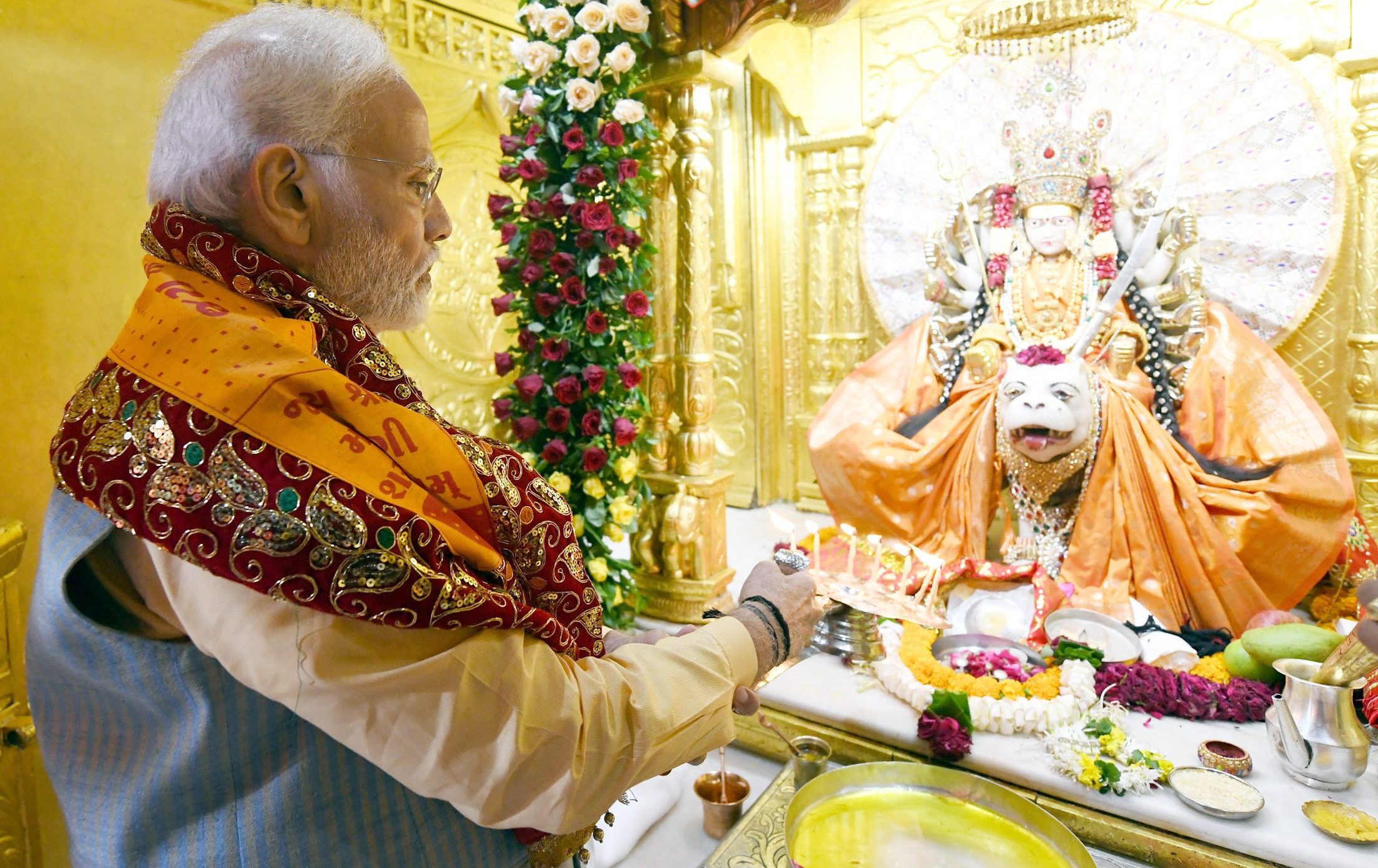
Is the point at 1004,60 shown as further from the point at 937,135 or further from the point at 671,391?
the point at 671,391

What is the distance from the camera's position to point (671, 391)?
3252 mm

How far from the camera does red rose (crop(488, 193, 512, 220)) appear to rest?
295 cm

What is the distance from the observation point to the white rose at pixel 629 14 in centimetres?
274

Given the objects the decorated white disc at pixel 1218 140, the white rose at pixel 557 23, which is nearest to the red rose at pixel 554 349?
the white rose at pixel 557 23

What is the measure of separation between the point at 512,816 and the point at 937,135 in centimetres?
469

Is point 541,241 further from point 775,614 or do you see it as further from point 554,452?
point 775,614

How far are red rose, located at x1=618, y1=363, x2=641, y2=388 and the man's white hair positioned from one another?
1.93 m

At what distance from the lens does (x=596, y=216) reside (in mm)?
2775

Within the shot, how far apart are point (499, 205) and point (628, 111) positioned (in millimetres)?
577

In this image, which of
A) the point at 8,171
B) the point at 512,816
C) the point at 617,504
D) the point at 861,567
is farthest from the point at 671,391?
the point at 512,816

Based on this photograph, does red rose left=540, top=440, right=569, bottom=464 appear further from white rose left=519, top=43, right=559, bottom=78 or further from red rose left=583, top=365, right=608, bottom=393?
white rose left=519, top=43, right=559, bottom=78

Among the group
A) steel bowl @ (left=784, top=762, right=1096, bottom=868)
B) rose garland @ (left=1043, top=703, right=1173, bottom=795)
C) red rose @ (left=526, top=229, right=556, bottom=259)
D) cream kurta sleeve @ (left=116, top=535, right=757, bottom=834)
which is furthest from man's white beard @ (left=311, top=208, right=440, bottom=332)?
rose garland @ (left=1043, top=703, right=1173, bottom=795)

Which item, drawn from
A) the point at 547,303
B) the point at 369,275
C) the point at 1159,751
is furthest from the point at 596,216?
the point at 1159,751

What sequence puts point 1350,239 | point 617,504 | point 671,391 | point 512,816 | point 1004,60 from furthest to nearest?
point 1004,60, point 1350,239, point 671,391, point 617,504, point 512,816
